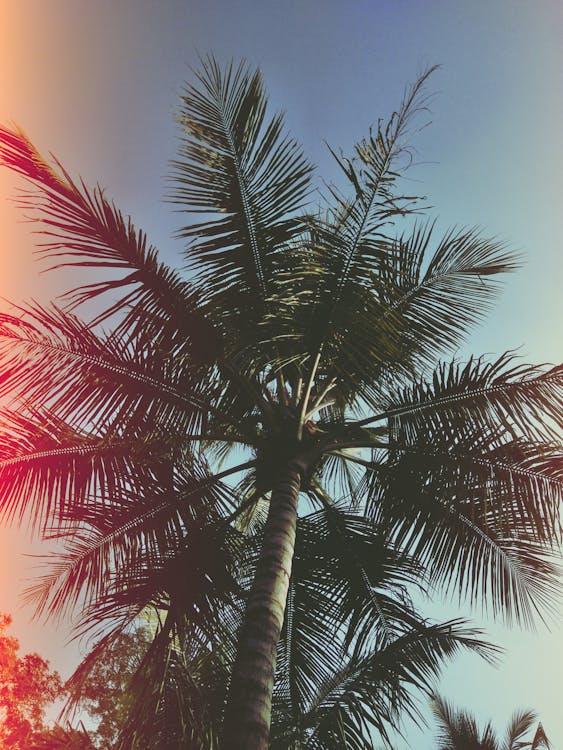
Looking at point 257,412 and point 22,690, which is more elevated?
point 257,412

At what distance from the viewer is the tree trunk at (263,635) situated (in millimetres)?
3431

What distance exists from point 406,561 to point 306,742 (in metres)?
1.99

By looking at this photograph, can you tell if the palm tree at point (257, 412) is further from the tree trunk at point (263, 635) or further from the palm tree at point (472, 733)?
the palm tree at point (472, 733)

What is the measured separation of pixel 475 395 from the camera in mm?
5238

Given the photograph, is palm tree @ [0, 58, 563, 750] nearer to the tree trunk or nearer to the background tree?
the tree trunk

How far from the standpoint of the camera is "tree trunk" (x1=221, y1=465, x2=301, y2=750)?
3431 millimetres

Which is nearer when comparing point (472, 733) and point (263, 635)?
point (263, 635)

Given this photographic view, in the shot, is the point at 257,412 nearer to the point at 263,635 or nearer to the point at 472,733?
the point at 263,635

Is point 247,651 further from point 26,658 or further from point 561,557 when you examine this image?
point 26,658

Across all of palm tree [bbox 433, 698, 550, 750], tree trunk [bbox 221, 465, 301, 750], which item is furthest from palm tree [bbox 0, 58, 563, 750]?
palm tree [bbox 433, 698, 550, 750]

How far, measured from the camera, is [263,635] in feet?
13.0

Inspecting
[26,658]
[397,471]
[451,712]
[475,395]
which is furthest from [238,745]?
[26,658]

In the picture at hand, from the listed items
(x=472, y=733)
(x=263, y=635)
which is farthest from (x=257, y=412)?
(x=472, y=733)

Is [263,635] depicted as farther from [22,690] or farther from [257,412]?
[22,690]
